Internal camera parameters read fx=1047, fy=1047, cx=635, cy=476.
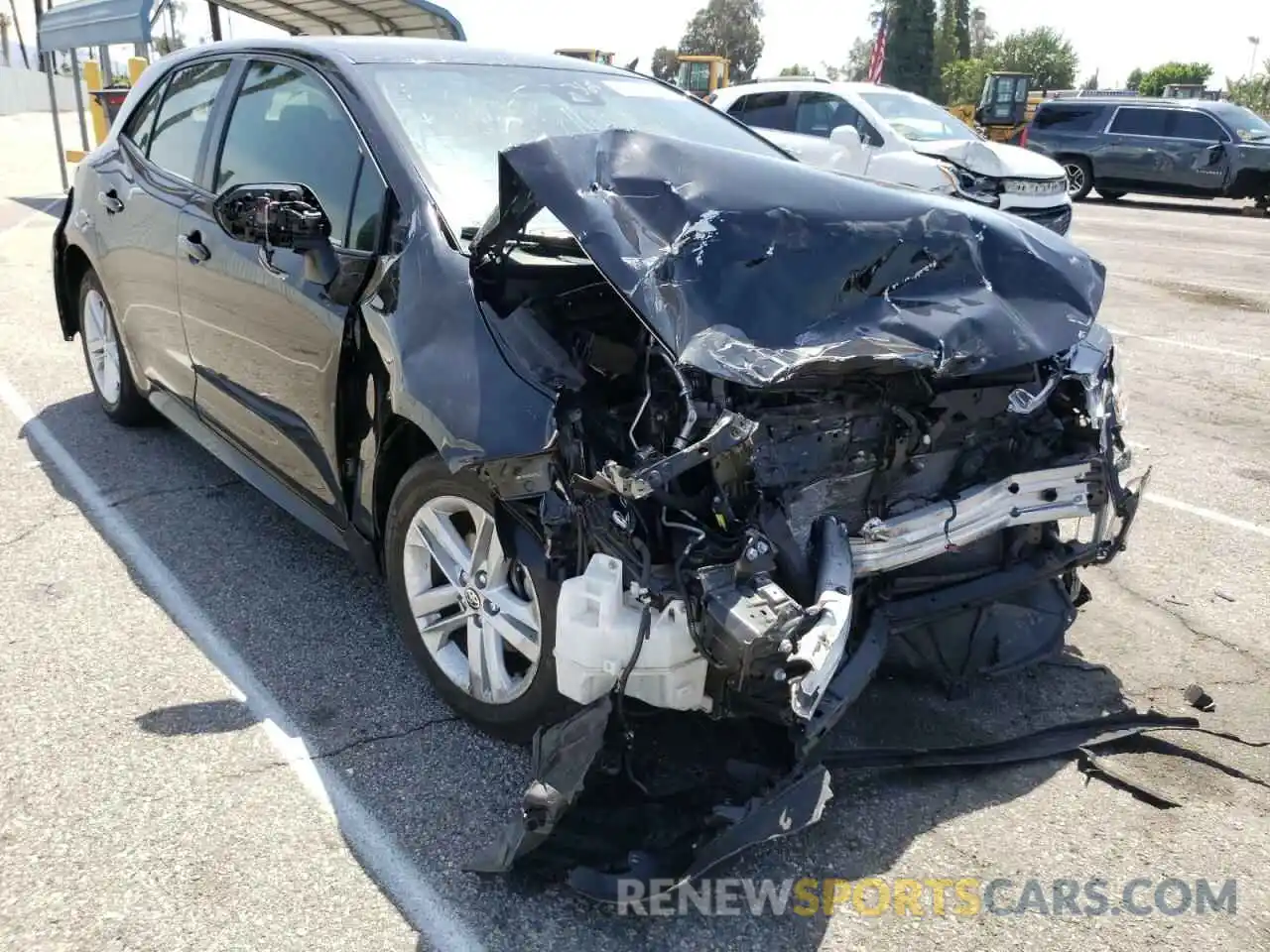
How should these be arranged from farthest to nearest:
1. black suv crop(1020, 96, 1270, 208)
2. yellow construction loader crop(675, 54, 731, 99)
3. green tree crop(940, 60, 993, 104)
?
green tree crop(940, 60, 993, 104)
yellow construction loader crop(675, 54, 731, 99)
black suv crop(1020, 96, 1270, 208)

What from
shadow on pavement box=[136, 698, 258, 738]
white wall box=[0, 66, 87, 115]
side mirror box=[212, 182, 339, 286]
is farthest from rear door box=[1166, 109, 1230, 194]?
white wall box=[0, 66, 87, 115]

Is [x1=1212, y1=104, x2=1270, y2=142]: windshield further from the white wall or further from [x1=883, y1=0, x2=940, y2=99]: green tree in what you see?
[x1=883, y1=0, x2=940, y2=99]: green tree

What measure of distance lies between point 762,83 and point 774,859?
41.4 feet

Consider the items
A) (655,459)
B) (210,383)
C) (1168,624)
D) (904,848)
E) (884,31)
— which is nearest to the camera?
(655,459)

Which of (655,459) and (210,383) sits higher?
(655,459)

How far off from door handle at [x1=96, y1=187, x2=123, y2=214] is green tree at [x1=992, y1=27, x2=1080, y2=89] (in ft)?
273

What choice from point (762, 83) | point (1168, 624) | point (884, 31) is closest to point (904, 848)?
point (1168, 624)

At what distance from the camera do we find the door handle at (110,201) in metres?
4.82

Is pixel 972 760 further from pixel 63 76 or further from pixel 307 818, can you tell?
pixel 63 76

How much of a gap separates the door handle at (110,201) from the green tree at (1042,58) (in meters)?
83.3

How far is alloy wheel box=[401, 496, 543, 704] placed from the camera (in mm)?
2822

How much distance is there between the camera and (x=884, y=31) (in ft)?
90.9

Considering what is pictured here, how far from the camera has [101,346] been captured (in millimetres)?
5555

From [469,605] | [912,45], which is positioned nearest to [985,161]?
[469,605]
